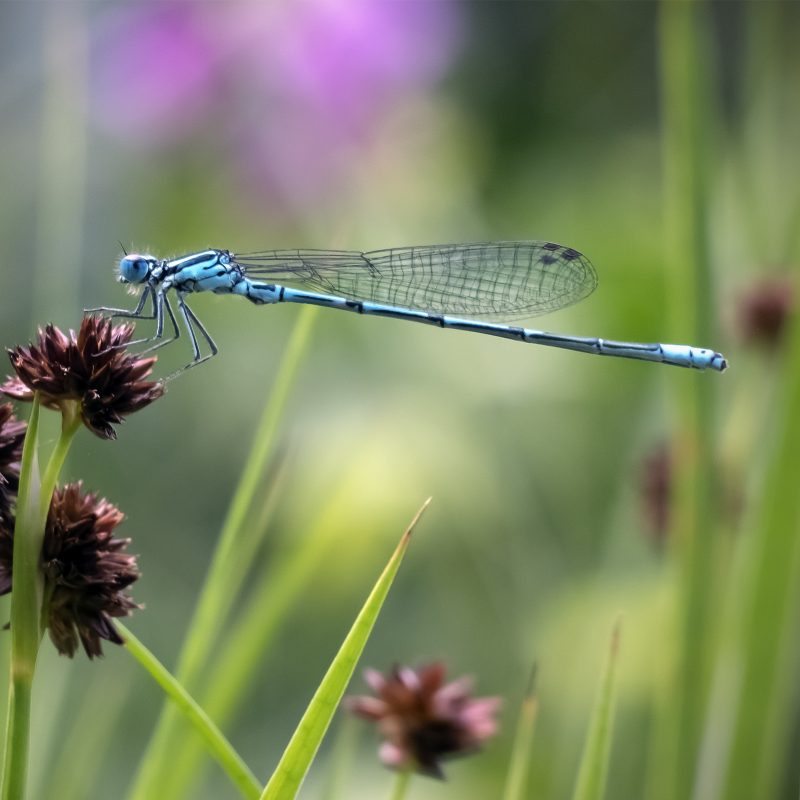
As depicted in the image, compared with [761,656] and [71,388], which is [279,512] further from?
Result: [71,388]

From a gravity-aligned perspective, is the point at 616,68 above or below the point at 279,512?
above

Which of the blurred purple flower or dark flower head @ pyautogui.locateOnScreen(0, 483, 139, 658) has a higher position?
the blurred purple flower

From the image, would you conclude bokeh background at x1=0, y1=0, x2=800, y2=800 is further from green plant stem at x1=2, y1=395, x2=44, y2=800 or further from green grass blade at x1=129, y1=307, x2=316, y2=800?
green plant stem at x1=2, y1=395, x2=44, y2=800

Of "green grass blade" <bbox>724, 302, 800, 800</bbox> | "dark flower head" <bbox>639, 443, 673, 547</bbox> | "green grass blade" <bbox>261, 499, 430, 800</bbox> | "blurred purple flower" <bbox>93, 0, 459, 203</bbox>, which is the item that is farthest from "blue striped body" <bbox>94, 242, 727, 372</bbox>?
"green grass blade" <bbox>261, 499, 430, 800</bbox>

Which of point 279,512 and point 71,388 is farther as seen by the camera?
point 279,512

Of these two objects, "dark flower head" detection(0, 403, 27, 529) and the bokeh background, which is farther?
the bokeh background

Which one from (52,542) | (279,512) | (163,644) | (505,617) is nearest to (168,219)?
(279,512)
